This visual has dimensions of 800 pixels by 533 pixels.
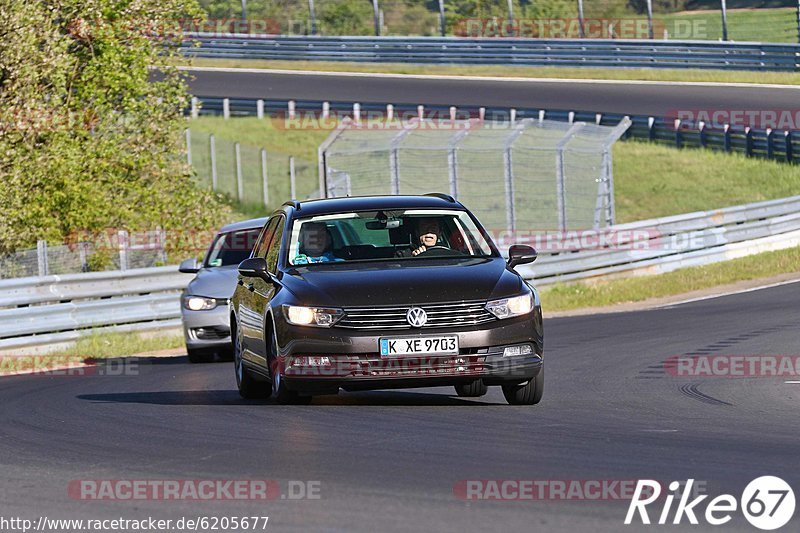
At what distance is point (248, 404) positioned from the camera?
38.8ft

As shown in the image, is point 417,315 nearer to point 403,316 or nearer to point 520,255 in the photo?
point 403,316

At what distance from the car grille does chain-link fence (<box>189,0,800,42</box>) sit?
41.1m

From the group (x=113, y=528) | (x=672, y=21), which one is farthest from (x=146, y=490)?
(x=672, y=21)

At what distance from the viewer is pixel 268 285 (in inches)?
450

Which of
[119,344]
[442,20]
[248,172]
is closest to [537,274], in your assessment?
[119,344]

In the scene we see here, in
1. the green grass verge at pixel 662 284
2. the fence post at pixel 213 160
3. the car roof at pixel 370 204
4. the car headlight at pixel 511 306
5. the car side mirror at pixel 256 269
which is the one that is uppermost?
the car roof at pixel 370 204

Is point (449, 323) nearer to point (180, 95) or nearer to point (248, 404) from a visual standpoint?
point (248, 404)

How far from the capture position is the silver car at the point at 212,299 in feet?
57.7

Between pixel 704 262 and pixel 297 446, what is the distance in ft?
64.5

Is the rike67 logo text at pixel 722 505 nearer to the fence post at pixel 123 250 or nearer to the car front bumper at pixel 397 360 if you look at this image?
the car front bumper at pixel 397 360

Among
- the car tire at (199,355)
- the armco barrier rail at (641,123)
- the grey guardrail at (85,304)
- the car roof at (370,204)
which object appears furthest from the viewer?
the armco barrier rail at (641,123)

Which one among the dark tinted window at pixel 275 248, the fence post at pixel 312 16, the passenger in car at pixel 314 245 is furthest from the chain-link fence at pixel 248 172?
the passenger in car at pixel 314 245

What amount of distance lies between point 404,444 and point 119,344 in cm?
1213

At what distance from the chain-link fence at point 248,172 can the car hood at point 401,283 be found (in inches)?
967
